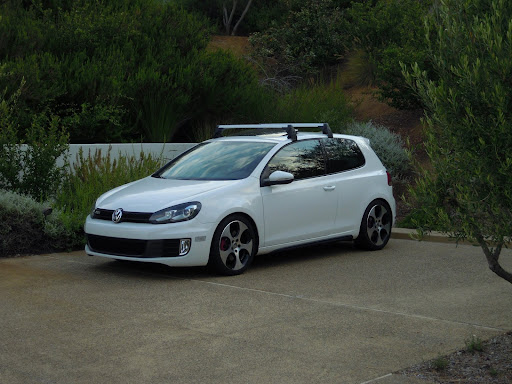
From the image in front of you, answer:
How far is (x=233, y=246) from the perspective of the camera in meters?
9.60

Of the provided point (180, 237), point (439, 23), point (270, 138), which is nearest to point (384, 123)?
point (270, 138)

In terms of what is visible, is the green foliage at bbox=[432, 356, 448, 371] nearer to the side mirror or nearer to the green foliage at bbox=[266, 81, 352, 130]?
the side mirror

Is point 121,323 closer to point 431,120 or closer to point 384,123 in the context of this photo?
point 431,120

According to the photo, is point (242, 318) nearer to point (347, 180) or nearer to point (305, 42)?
point (347, 180)

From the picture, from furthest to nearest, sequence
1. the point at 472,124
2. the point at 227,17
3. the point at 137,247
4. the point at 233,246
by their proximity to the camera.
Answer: the point at 227,17 < the point at 233,246 < the point at 137,247 < the point at 472,124

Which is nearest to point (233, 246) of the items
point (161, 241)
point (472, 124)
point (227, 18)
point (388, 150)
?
point (161, 241)

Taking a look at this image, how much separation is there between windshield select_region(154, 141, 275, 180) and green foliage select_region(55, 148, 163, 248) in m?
1.47

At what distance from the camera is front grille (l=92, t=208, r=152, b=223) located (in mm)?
9273

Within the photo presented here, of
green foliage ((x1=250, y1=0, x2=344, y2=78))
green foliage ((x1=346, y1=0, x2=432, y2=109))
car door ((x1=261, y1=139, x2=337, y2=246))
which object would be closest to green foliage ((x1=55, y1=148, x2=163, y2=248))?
car door ((x1=261, y1=139, x2=337, y2=246))

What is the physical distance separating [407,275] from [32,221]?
490cm

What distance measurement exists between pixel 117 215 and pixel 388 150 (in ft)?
32.2

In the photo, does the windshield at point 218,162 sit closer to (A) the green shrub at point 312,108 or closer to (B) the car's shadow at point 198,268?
(B) the car's shadow at point 198,268

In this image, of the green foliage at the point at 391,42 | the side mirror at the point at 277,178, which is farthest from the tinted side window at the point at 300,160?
the green foliage at the point at 391,42

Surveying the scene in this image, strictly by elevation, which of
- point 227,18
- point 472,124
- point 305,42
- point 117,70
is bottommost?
point 472,124
